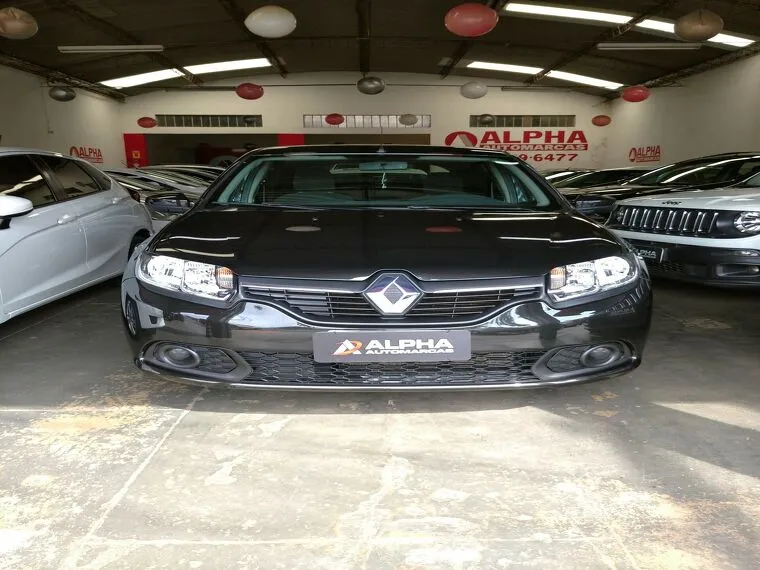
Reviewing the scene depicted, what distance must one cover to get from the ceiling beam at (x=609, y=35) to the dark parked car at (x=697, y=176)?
205 inches

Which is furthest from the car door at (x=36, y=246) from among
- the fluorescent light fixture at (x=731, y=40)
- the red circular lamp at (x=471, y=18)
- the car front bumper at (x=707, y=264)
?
the fluorescent light fixture at (x=731, y=40)

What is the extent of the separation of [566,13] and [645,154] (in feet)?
25.1

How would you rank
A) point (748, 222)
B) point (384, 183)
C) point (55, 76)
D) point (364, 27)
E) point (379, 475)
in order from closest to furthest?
point (379, 475) < point (384, 183) < point (748, 222) < point (364, 27) < point (55, 76)

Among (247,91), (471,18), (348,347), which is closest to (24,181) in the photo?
(348,347)

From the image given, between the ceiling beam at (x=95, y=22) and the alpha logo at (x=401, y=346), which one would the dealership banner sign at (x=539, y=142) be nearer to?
the ceiling beam at (x=95, y=22)

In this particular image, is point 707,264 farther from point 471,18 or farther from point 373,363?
point 471,18

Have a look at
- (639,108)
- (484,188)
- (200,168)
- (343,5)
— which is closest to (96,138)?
(200,168)

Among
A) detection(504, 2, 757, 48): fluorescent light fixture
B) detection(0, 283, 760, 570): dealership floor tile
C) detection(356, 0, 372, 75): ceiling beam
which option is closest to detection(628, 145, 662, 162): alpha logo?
detection(504, 2, 757, 48): fluorescent light fixture

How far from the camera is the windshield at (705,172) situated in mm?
5172

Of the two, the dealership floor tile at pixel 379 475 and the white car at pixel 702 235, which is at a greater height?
the white car at pixel 702 235

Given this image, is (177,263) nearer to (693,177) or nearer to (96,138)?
(693,177)

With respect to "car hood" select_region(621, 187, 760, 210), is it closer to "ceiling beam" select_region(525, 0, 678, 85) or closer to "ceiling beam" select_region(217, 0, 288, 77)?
"ceiling beam" select_region(525, 0, 678, 85)

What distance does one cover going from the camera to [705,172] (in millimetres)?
5480

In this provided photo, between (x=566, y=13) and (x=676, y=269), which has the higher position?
(x=566, y=13)
